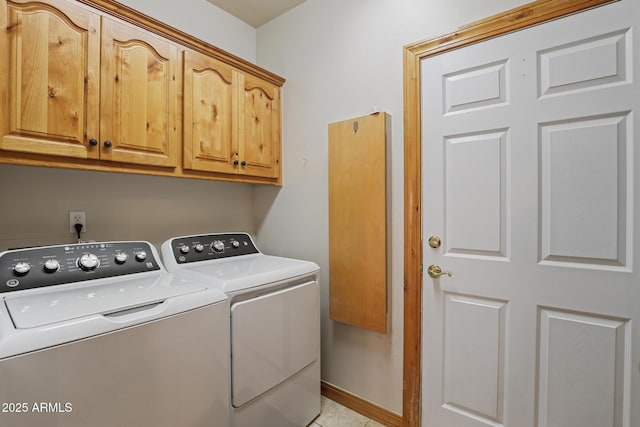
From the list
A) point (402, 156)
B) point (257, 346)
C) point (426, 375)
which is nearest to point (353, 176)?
point (402, 156)

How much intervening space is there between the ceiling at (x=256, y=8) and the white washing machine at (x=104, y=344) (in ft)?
6.16

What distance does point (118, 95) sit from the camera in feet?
4.81

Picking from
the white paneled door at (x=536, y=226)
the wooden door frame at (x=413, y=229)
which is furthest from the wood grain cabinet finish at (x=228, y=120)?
the white paneled door at (x=536, y=226)

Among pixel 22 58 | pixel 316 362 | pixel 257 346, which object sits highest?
pixel 22 58

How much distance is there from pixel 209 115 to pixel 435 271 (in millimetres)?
1576

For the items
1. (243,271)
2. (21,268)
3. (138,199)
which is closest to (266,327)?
(243,271)

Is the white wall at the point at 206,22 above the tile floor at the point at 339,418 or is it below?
above

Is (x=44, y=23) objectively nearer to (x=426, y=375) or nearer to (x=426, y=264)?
(x=426, y=264)

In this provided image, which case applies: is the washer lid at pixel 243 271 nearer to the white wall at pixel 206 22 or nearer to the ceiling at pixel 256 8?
the white wall at pixel 206 22

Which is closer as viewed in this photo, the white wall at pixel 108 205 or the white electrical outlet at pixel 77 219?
the white wall at pixel 108 205

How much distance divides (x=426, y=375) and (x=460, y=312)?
419mm

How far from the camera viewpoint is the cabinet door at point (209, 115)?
175cm

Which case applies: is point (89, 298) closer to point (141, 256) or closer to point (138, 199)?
point (141, 256)

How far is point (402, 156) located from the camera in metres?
1.74
